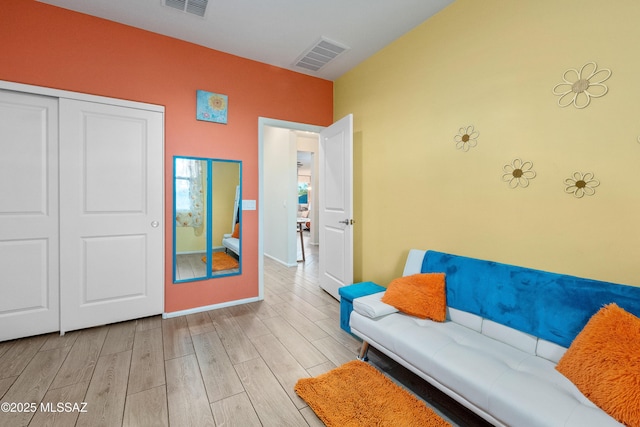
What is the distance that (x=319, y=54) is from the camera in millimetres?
3074

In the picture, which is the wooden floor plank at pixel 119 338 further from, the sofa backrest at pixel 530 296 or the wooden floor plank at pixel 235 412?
the sofa backrest at pixel 530 296

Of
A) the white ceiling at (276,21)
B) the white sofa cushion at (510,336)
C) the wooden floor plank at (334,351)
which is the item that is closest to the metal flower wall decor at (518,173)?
the white sofa cushion at (510,336)

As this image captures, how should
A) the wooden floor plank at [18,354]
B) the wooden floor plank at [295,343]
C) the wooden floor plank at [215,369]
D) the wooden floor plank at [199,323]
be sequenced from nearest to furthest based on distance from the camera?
1. the wooden floor plank at [215,369]
2. the wooden floor plank at [18,354]
3. the wooden floor plank at [295,343]
4. the wooden floor plank at [199,323]

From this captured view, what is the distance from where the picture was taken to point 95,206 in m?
2.51

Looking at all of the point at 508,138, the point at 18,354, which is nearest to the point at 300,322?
the point at 18,354

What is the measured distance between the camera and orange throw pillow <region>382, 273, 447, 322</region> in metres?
1.91

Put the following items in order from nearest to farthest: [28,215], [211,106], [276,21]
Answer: [28,215], [276,21], [211,106]

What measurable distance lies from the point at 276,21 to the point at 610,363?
10.5 feet

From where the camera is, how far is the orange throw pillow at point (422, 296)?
1906 millimetres

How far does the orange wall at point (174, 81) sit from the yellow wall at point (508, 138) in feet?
4.09

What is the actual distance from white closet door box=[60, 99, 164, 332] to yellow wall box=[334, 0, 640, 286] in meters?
2.32

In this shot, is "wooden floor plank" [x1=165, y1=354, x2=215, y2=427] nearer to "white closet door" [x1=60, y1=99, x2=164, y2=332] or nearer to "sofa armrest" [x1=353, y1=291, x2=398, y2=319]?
"white closet door" [x1=60, y1=99, x2=164, y2=332]

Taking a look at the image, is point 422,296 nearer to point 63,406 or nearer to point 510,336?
point 510,336

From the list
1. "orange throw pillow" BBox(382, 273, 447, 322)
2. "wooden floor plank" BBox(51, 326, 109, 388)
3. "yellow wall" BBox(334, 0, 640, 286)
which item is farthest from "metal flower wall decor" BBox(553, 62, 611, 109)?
"wooden floor plank" BBox(51, 326, 109, 388)
